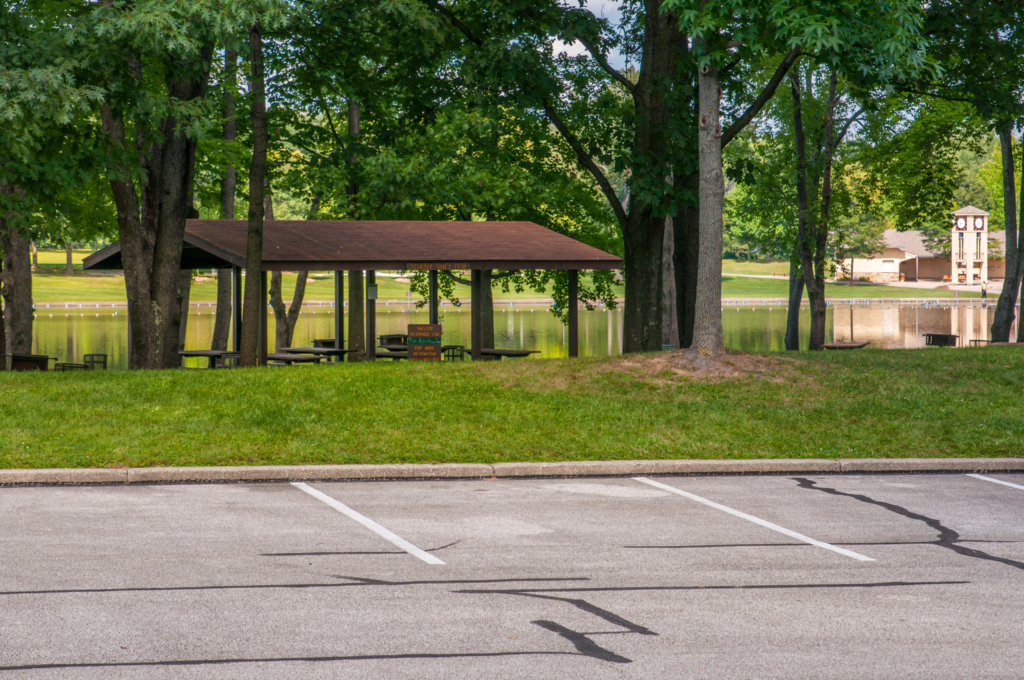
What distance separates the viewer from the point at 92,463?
10.9 metres

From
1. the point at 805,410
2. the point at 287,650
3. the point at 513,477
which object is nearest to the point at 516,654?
the point at 287,650

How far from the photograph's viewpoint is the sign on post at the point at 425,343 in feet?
74.9

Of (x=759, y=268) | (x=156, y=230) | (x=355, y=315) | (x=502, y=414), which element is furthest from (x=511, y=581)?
(x=759, y=268)

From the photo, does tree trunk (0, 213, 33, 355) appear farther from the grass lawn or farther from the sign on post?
the grass lawn

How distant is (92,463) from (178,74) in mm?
8789

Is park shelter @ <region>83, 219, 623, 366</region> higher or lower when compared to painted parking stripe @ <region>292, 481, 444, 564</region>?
higher

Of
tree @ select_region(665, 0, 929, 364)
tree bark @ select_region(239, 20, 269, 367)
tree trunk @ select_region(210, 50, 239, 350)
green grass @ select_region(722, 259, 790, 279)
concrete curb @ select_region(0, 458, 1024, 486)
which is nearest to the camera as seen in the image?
concrete curb @ select_region(0, 458, 1024, 486)

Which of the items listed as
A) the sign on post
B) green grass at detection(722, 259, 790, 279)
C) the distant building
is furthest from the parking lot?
green grass at detection(722, 259, 790, 279)

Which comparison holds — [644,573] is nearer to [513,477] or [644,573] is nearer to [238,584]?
[238,584]

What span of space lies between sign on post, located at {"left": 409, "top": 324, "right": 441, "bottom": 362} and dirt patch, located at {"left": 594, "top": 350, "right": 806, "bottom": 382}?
7243 mm

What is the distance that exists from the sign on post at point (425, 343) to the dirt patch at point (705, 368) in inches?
285

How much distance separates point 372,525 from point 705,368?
26.9 feet

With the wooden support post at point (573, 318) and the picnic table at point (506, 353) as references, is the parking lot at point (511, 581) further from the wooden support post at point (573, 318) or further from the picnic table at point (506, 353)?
the wooden support post at point (573, 318)

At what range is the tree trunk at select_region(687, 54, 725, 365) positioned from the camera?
1578cm
